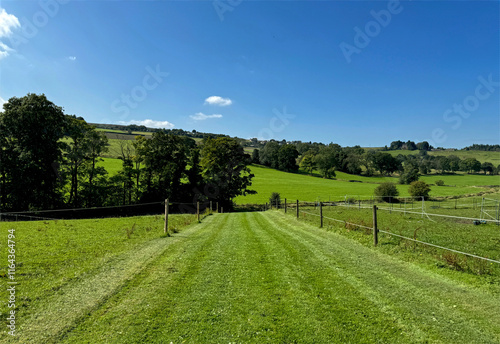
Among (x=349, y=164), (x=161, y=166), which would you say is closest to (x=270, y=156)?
(x=349, y=164)

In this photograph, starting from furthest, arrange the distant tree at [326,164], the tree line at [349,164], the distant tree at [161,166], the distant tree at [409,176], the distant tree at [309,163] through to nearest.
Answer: the distant tree at [309,163]
the tree line at [349,164]
the distant tree at [326,164]
the distant tree at [409,176]
the distant tree at [161,166]

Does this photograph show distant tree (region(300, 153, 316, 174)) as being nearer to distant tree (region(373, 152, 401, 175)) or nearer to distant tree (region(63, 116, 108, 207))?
distant tree (region(373, 152, 401, 175))

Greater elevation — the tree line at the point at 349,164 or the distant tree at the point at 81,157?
the tree line at the point at 349,164

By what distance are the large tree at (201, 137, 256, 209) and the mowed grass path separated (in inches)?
1605

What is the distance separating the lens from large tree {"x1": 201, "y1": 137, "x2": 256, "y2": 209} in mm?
48000

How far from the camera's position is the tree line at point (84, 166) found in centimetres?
3161

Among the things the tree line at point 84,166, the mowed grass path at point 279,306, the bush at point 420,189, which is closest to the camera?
the mowed grass path at point 279,306

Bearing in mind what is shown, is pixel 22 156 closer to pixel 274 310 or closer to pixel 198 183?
pixel 198 183

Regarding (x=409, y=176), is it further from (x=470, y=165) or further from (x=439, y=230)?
(x=439, y=230)

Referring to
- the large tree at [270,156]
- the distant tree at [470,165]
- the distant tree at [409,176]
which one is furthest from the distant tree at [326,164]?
the distant tree at [470,165]

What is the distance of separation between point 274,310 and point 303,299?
0.71 metres

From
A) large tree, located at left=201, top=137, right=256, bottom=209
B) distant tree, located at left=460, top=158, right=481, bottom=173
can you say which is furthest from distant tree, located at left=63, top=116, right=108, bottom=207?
distant tree, located at left=460, top=158, right=481, bottom=173

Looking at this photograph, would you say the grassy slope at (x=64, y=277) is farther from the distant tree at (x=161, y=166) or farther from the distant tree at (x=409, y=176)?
the distant tree at (x=409, y=176)

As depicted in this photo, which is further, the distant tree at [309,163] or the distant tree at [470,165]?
the distant tree at [470,165]
